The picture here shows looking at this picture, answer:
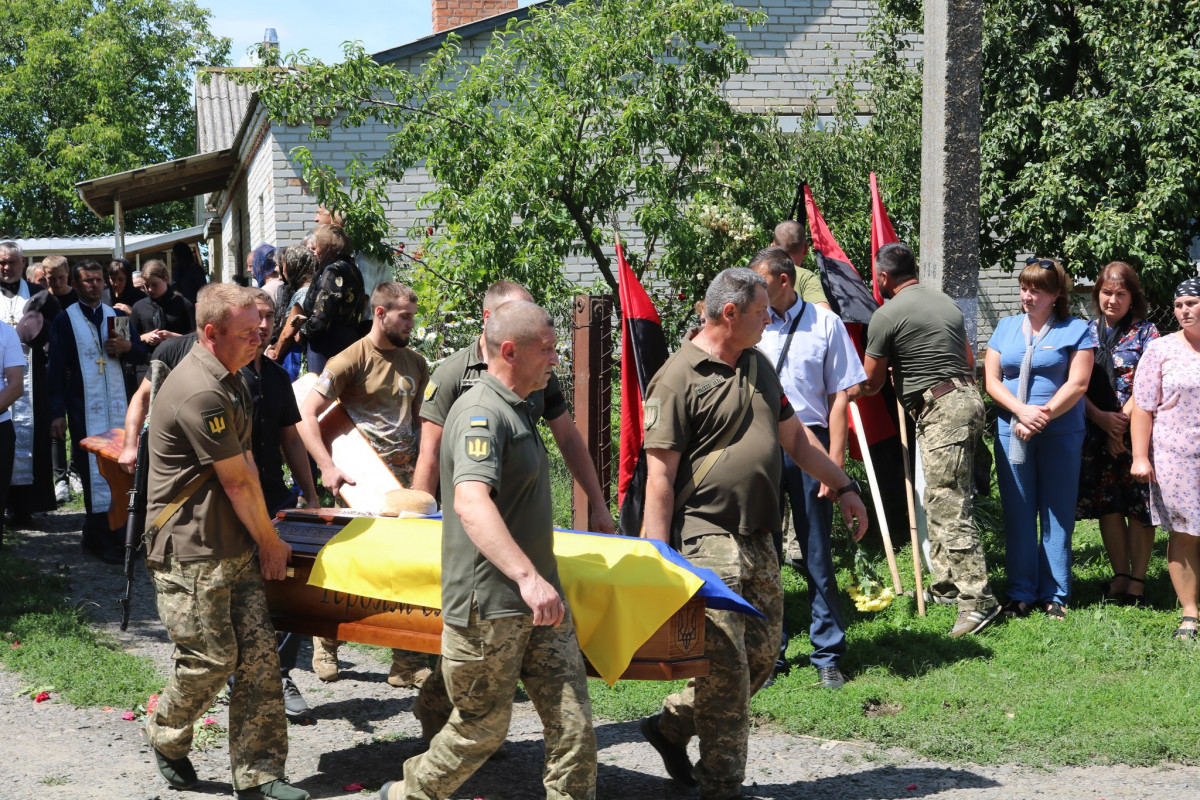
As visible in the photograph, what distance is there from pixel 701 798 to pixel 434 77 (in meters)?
7.91

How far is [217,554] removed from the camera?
172 inches

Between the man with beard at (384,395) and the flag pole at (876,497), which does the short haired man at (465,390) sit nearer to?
the man with beard at (384,395)

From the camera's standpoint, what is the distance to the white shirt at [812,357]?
6008 mm

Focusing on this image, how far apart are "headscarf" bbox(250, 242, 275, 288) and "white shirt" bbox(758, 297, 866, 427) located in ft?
16.0

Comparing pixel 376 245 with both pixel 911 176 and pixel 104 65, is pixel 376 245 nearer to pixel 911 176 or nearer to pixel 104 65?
pixel 911 176

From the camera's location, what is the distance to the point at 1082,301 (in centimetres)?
1634

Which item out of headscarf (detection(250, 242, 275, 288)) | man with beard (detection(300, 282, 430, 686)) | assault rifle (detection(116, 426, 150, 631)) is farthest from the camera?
headscarf (detection(250, 242, 275, 288))

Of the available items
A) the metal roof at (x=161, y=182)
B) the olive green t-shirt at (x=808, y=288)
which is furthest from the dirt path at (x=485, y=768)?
the metal roof at (x=161, y=182)

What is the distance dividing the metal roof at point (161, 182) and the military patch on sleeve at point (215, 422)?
496 inches

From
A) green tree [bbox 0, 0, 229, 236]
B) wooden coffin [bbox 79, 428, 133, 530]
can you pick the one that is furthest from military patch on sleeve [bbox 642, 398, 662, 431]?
green tree [bbox 0, 0, 229, 236]

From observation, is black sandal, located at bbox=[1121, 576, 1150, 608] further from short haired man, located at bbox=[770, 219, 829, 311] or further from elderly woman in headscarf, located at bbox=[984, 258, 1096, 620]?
short haired man, located at bbox=[770, 219, 829, 311]

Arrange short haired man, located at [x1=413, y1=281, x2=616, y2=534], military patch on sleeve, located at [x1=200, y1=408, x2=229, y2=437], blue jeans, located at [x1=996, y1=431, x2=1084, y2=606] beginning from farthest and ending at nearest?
blue jeans, located at [x1=996, y1=431, x2=1084, y2=606]
short haired man, located at [x1=413, y1=281, x2=616, y2=534]
military patch on sleeve, located at [x1=200, y1=408, x2=229, y2=437]

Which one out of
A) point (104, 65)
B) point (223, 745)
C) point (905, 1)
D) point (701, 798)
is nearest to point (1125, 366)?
point (701, 798)

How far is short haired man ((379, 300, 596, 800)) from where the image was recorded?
3.79 meters
